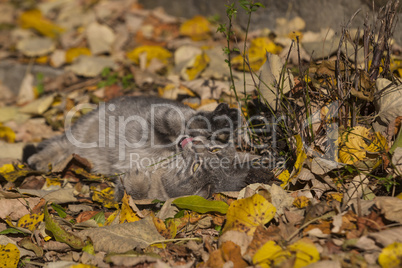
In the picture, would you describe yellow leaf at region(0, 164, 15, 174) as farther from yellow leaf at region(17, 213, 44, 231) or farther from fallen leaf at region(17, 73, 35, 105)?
fallen leaf at region(17, 73, 35, 105)

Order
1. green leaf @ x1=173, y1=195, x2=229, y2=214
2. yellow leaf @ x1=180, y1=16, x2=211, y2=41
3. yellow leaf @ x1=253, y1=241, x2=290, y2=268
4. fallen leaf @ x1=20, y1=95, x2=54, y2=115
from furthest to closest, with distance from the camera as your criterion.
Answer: yellow leaf @ x1=180, y1=16, x2=211, y2=41, fallen leaf @ x1=20, y1=95, x2=54, y2=115, green leaf @ x1=173, y1=195, x2=229, y2=214, yellow leaf @ x1=253, y1=241, x2=290, y2=268

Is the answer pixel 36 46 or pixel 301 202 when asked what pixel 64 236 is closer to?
pixel 301 202

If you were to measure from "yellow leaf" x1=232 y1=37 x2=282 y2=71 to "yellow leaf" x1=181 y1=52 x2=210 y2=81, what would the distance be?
0.82 ft

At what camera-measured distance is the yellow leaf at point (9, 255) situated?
1.79 metres

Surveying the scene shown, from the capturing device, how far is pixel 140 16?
475 cm

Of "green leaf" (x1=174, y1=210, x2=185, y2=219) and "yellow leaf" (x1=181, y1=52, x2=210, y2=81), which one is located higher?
"yellow leaf" (x1=181, y1=52, x2=210, y2=81)

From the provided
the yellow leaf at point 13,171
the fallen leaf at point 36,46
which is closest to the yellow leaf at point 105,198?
the yellow leaf at point 13,171

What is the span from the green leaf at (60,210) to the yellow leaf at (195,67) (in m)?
1.59

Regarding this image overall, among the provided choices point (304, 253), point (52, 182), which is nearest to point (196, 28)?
point (52, 182)

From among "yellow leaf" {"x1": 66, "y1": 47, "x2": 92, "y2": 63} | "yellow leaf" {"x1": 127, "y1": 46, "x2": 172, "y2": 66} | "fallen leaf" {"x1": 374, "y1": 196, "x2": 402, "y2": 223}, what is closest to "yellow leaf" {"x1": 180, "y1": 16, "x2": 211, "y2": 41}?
"yellow leaf" {"x1": 127, "y1": 46, "x2": 172, "y2": 66}

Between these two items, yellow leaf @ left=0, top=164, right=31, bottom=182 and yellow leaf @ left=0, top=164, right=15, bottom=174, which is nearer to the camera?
yellow leaf @ left=0, top=164, right=31, bottom=182

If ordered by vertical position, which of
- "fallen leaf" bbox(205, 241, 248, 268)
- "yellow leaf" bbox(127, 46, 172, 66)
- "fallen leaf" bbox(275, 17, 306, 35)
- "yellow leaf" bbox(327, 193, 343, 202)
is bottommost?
"fallen leaf" bbox(205, 241, 248, 268)

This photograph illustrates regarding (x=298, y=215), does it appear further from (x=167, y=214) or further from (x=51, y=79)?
(x=51, y=79)

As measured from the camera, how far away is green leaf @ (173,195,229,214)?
1.89 m
